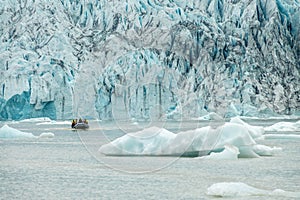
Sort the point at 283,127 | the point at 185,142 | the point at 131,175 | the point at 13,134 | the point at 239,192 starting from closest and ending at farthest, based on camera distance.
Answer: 1. the point at 239,192
2. the point at 131,175
3. the point at 185,142
4. the point at 13,134
5. the point at 283,127

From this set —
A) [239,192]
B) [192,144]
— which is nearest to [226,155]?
[192,144]

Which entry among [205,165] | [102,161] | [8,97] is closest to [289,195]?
[205,165]

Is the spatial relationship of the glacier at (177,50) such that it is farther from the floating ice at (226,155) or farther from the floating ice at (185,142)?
the floating ice at (226,155)

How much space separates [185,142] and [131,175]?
317cm

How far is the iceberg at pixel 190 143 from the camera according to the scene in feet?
59.6

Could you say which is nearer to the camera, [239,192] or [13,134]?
[239,192]

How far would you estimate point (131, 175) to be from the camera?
15.8 metres

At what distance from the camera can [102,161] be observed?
18.8 meters

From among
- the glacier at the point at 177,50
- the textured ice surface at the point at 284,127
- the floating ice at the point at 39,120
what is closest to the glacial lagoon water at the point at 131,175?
the textured ice surface at the point at 284,127

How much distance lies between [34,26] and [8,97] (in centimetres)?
1129

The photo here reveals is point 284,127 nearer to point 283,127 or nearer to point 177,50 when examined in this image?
point 283,127

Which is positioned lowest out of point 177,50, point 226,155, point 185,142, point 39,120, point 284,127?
point 39,120

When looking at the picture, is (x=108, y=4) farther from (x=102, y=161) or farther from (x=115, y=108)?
(x=115, y=108)

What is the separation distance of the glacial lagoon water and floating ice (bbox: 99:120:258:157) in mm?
366
